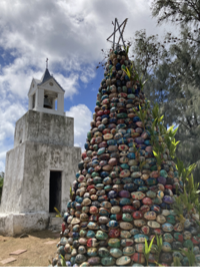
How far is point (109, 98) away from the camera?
370 cm

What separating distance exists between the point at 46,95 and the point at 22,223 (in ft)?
18.4

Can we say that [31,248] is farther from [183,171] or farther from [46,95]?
[46,95]

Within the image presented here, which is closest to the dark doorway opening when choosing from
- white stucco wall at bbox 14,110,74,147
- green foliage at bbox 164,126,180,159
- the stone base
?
the stone base

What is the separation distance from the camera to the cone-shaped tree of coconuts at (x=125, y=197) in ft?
8.67

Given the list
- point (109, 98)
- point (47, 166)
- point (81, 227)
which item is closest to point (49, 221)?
point (47, 166)

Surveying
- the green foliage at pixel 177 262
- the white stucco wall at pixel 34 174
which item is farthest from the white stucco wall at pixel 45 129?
the green foliage at pixel 177 262

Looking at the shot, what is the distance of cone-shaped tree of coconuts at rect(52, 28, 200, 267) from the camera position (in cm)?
264

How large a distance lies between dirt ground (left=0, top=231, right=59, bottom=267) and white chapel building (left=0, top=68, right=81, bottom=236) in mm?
547

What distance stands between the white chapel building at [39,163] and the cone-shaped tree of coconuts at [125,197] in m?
4.50

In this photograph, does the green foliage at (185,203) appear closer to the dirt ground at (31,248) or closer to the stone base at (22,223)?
the dirt ground at (31,248)

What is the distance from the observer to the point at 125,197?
2910 millimetres

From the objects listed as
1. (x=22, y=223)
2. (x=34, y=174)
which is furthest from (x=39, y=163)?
(x=22, y=223)

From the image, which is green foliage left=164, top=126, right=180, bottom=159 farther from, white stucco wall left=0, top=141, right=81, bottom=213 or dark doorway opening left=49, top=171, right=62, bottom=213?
dark doorway opening left=49, top=171, right=62, bottom=213

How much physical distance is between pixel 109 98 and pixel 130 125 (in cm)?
63
